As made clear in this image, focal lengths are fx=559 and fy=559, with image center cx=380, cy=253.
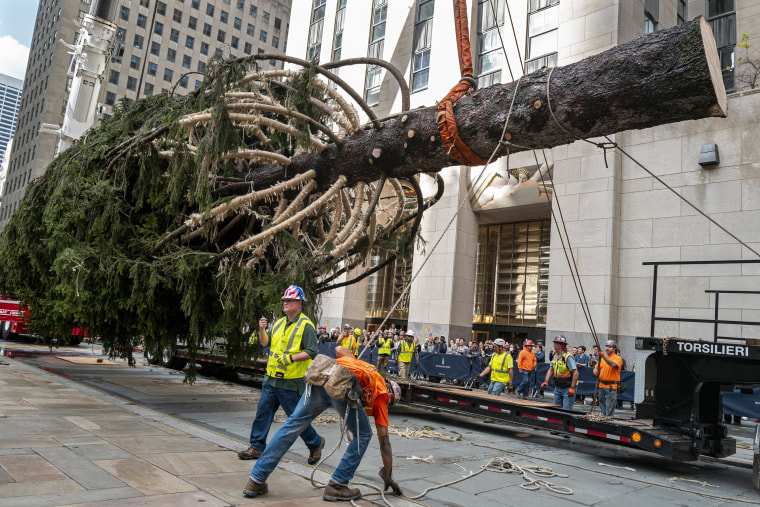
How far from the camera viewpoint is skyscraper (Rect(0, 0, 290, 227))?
6662 centimetres

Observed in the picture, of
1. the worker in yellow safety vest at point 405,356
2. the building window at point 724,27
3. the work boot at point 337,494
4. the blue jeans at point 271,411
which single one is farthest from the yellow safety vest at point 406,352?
the building window at point 724,27

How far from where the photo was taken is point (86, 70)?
1456cm

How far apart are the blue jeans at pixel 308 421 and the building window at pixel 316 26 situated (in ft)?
104

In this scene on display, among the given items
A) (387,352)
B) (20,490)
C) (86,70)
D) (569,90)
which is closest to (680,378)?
(569,90)

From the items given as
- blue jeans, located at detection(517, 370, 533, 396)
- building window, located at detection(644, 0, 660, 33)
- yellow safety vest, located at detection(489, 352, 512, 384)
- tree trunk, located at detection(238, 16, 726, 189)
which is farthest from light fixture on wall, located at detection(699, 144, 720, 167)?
tree trunk, located at detection(238, 16, 726, 189)

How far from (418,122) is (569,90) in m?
1.91

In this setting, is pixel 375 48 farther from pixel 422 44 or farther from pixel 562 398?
pixel 562 398

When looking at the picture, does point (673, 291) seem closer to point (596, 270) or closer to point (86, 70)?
point (596, 270)

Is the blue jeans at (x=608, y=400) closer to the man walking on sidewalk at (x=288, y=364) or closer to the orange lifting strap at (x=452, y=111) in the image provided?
the orange lifting strap at (x=452, y=111)

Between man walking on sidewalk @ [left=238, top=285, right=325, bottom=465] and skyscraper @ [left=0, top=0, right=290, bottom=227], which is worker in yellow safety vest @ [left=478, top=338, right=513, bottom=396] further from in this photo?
skyscraper @ [left=0, top=0, right=290, bottom=227]

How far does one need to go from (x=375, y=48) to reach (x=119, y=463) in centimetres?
2706

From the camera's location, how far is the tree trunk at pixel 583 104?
438 centimetres

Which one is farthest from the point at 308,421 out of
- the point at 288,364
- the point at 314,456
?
the point at 314,456

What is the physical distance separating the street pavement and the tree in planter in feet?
4.34
